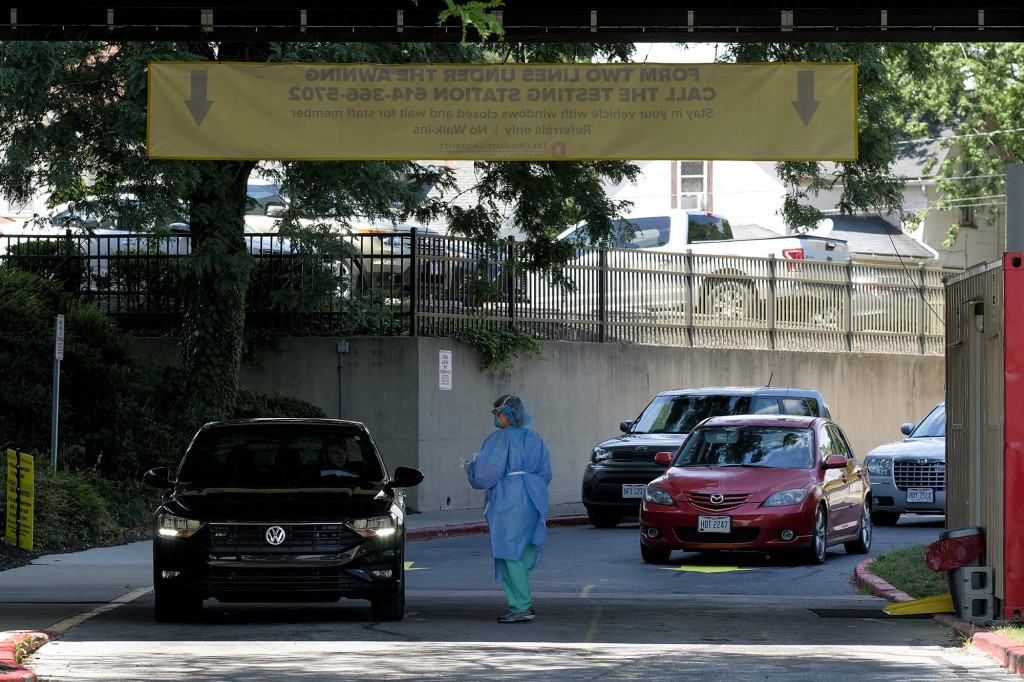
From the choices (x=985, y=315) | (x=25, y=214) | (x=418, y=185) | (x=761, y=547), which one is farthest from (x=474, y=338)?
(x=25, y=214)

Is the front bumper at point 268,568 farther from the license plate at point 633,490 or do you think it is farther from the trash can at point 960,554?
the license plate at point 633,490

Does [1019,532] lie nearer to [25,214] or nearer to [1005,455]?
Result: [1005,455]

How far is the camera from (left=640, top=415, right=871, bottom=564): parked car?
50.8 feet

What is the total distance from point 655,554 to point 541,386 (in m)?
9.29

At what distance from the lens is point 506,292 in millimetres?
24969

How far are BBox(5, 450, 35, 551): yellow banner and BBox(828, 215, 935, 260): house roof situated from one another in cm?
3225

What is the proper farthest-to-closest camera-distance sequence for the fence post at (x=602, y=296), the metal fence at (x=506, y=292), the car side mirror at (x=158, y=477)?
1. the fence post at (x=602, y=296)
2. the metal fence at (x=506, y=292)
3. the car side mirror at (x=158, y=477)

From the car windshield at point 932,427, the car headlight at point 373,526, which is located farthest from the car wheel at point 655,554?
the car windshield at point 932,427

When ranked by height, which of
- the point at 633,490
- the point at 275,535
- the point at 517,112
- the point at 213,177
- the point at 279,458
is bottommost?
the point at 633,490

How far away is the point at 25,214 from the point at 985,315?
105 feet

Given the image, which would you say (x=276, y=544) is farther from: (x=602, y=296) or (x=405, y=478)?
(x=602, y=296)

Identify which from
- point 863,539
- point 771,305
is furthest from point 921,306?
point 863,539

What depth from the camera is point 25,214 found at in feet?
127

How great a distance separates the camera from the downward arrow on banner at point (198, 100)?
12.6m
